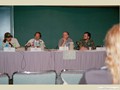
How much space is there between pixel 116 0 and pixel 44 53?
6.07 feet

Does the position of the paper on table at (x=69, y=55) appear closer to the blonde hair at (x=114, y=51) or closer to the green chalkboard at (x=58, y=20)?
the green chalkboard at (x=58, y=20)

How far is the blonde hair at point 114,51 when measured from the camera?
0.98 meters

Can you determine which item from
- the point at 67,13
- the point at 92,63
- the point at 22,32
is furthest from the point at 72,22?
the point at 92,63

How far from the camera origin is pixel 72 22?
8.02m

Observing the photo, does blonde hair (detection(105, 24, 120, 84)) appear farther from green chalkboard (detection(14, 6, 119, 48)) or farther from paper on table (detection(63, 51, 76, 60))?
green chalkboard (detection(14, 6, 119, 48))

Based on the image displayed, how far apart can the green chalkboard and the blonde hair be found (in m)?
7.00

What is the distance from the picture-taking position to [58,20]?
26.2 feet

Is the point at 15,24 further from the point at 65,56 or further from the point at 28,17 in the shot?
the point at 65,56

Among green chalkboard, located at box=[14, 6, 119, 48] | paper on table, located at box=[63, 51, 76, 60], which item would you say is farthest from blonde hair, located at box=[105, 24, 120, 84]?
green chalkboard, located at box=[14, 6, 119, 48]

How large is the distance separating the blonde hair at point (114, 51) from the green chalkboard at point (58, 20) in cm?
700

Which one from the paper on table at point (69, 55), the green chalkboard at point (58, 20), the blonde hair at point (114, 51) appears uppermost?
the green chalkboard at point (58, 20)

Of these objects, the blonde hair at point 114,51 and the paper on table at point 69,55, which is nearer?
the blonde hair at point 114,51

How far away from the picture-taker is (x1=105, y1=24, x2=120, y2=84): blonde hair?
3.21 feet

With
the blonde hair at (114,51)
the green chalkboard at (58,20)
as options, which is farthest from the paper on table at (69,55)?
the blonde hair at (114,51)
